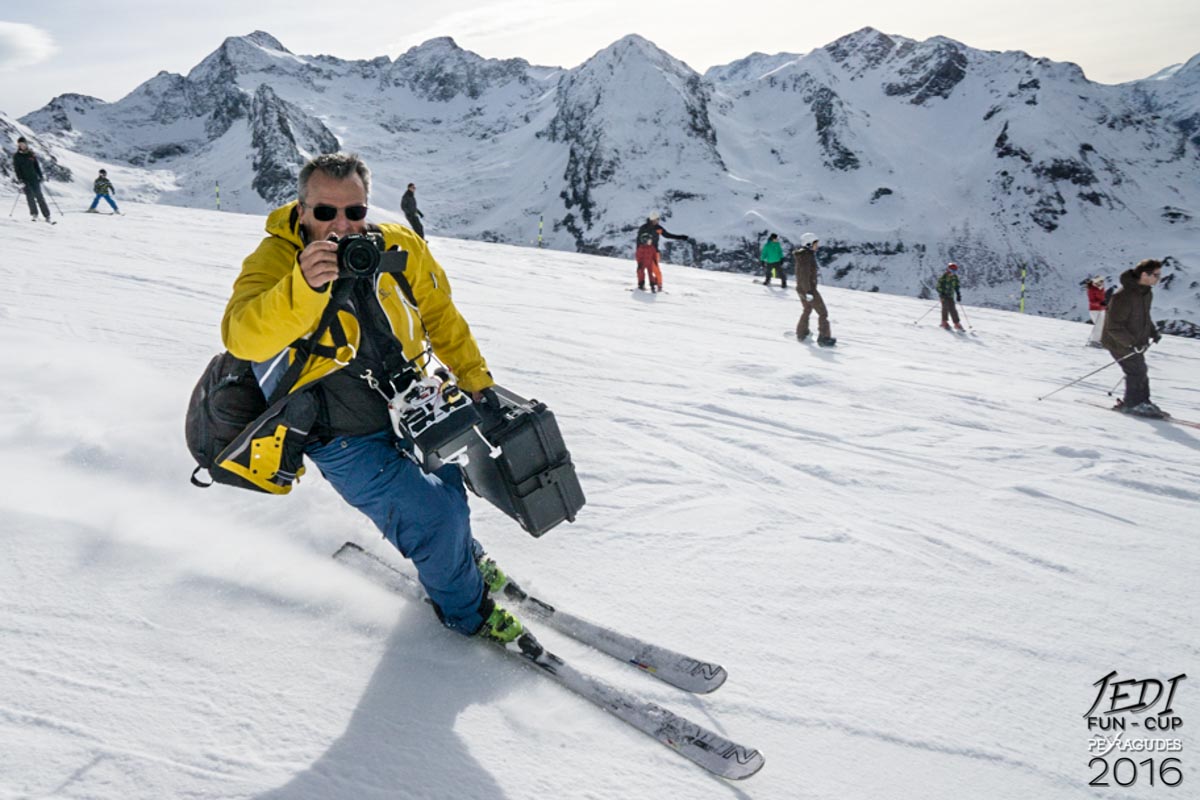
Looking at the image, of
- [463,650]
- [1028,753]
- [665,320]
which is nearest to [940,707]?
[1028,753]

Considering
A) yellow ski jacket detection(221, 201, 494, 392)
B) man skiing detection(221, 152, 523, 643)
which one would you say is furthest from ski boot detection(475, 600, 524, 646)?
yellow ski jacket detection(221, 201, 494, 392)

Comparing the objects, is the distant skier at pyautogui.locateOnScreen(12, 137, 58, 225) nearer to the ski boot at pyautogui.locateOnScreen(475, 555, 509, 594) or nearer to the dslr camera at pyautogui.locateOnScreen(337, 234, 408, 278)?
the ski boot at pyautogui.locateOnScreen(475, 555, 509, 594)

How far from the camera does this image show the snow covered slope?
2.06m

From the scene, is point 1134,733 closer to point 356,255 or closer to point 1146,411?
point 356,255

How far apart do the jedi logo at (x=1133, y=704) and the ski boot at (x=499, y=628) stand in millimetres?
2157

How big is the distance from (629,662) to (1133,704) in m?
1.97

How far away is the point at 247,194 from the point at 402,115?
4697cm

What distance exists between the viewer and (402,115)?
396ft

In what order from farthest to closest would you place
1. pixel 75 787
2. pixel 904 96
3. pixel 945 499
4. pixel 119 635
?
1. pixel 904 96
2. pixel 945 499
3. pixel 119 635
4. pixel 75 787

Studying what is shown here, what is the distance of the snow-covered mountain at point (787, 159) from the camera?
3078 inches

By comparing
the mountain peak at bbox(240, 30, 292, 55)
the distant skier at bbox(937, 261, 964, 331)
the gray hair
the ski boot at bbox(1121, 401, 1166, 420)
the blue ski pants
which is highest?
the mountain peak at bbox(240, 30, 292, 55)

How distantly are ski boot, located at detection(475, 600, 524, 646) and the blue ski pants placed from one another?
0.12 meters

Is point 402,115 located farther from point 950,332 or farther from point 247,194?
point 950,332

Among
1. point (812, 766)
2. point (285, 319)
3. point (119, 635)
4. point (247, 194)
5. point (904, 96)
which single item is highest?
point (904, 96)
